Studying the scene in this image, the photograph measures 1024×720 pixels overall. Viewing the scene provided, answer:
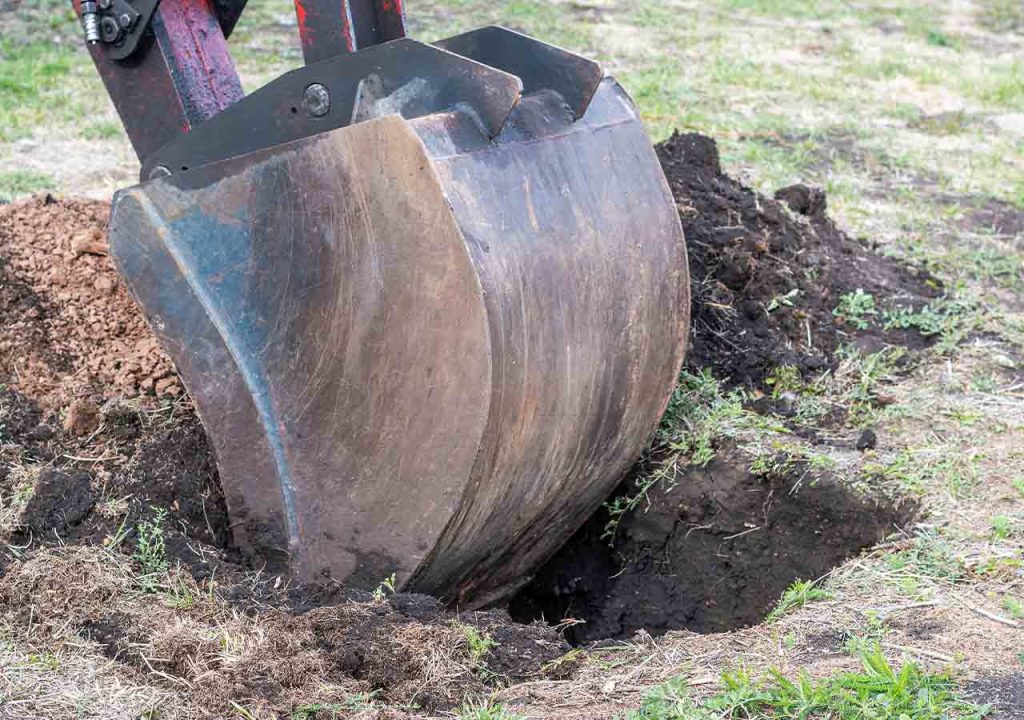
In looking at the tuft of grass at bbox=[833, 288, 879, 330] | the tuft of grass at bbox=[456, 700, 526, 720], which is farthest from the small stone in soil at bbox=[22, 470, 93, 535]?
the tuft of grass at bbox=[833, 288, 879, 330]

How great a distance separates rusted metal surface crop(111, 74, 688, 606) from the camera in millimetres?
2730

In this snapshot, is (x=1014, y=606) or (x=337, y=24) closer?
(x=1014, y=606)

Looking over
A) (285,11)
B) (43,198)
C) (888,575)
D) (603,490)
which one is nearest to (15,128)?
(43,198)

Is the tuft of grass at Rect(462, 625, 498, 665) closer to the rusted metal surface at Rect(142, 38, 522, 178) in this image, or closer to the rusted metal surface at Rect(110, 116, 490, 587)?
the rusted metal surface at Rect(110, 116, 490, 587)

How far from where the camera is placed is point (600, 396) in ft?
10.5

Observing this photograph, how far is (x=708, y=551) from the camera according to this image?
3.79m

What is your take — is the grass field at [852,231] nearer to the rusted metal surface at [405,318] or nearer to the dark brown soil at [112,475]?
the dark brown soil at [112,475]

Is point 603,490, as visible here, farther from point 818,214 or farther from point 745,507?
point 818,214

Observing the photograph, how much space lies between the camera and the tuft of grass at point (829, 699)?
2426mm

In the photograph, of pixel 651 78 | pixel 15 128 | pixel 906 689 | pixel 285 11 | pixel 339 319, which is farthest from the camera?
pixel 285 11

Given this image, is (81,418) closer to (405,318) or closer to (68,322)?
(68,322)

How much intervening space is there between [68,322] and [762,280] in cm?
261

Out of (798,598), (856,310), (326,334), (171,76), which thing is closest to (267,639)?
(326,334)

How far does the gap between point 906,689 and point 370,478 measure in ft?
4.54
